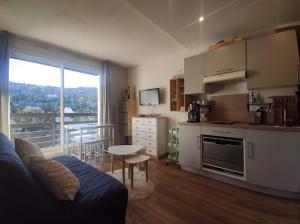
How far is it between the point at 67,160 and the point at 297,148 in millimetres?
2824

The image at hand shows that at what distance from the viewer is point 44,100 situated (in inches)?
141

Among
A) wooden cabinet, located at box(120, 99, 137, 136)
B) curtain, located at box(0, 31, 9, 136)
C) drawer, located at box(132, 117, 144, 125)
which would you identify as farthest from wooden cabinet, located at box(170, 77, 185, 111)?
curtain, located at box(0, 31, 9, 136)

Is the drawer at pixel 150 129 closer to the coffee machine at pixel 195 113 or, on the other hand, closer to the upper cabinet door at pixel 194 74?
the coffee machine at pixel 195 113

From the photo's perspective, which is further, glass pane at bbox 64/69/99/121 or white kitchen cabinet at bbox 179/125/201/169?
glass pane at bbox 64/69/99/121

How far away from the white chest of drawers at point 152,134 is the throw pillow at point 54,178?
268 cm

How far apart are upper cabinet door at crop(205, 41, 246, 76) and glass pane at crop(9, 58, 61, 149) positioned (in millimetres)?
3270

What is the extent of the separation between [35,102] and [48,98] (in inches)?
10.0

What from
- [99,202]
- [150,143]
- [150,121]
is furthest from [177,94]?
[99,202]

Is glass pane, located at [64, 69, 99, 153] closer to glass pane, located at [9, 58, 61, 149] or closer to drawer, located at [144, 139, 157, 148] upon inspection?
glass pane, located at [9, 58, 61, 149]

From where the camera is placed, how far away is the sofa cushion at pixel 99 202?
3.68ft

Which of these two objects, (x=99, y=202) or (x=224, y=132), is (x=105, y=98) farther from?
(x=99, y=202)

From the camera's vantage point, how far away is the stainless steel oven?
2.40 metres

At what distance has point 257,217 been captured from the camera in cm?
175

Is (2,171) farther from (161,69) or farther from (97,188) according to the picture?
(161,69)
